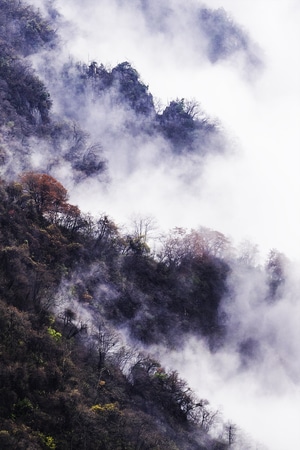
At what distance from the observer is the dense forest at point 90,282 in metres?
40.6

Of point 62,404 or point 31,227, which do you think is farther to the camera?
point 31,227

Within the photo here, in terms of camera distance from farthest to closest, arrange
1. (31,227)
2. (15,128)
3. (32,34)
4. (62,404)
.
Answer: (32,34) → (15,128) → (31,227) → (62,404)

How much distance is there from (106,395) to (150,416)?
5586 millimetres

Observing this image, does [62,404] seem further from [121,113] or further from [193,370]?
[121,113]

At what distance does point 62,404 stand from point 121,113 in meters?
72.7

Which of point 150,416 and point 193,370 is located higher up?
point 193,370

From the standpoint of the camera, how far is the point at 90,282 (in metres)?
61.2

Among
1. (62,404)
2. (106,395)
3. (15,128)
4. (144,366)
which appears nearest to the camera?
(62,404)

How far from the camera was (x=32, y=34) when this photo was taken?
10106 centimetres

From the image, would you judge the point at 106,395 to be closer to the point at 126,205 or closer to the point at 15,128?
the point at 126,205

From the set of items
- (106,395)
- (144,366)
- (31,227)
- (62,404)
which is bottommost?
(62,404)

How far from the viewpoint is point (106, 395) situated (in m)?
46.3

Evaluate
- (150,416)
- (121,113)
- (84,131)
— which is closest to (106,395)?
(150,416)

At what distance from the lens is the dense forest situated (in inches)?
1598
